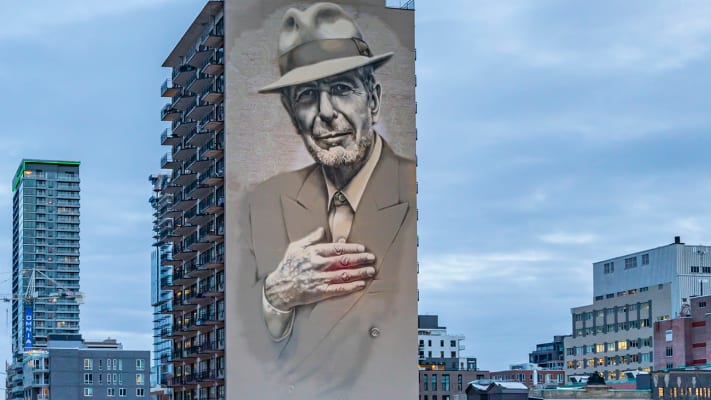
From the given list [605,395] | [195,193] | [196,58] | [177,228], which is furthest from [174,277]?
[605,395]

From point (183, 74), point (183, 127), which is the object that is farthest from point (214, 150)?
point (183, 74)

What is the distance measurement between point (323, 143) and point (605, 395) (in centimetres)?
6615

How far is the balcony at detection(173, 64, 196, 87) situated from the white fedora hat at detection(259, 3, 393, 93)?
14.4 meters

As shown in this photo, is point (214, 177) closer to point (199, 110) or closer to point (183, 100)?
point (199, 110)

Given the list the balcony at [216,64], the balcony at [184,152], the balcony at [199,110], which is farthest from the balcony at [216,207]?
the balcony at [216,64]

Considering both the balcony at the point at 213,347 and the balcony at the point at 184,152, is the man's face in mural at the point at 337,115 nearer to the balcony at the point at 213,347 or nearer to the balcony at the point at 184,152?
the balcony at the point at 184,152

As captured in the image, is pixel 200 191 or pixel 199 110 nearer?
pixel 199 110

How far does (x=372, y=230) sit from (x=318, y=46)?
57.0 feet

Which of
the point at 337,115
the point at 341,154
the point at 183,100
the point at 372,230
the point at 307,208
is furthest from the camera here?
the point at 183,100

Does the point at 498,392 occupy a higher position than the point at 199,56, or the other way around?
the point at 199,56

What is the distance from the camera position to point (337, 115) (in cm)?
12781

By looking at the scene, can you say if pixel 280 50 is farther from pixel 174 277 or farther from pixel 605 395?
pixel 605 395

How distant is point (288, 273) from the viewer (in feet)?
407

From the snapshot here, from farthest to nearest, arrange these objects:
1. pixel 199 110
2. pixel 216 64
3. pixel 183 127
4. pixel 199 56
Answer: pixel 183 127, pixel 199 56, pixel 199 110, pixel 216 64
